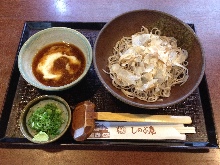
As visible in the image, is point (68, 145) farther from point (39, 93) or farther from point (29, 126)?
point (39, 93)

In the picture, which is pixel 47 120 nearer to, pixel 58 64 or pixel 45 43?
pixel 58 64

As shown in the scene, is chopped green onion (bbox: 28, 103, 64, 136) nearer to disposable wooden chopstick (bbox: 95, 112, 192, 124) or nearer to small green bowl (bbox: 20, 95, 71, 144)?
small green bowl (bbox: 20, 95, 71, 144)

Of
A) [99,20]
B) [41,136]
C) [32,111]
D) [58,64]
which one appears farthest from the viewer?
[99,20]

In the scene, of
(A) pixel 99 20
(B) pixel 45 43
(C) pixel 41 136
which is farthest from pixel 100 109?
(A) pixel 99 20

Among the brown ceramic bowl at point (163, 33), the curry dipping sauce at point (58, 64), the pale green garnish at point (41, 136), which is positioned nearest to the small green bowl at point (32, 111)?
the pale green garnish at point (41, 136)

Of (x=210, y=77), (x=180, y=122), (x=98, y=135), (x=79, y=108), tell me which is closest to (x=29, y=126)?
(x=79, y=108)

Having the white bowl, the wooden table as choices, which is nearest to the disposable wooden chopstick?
the wooden table
